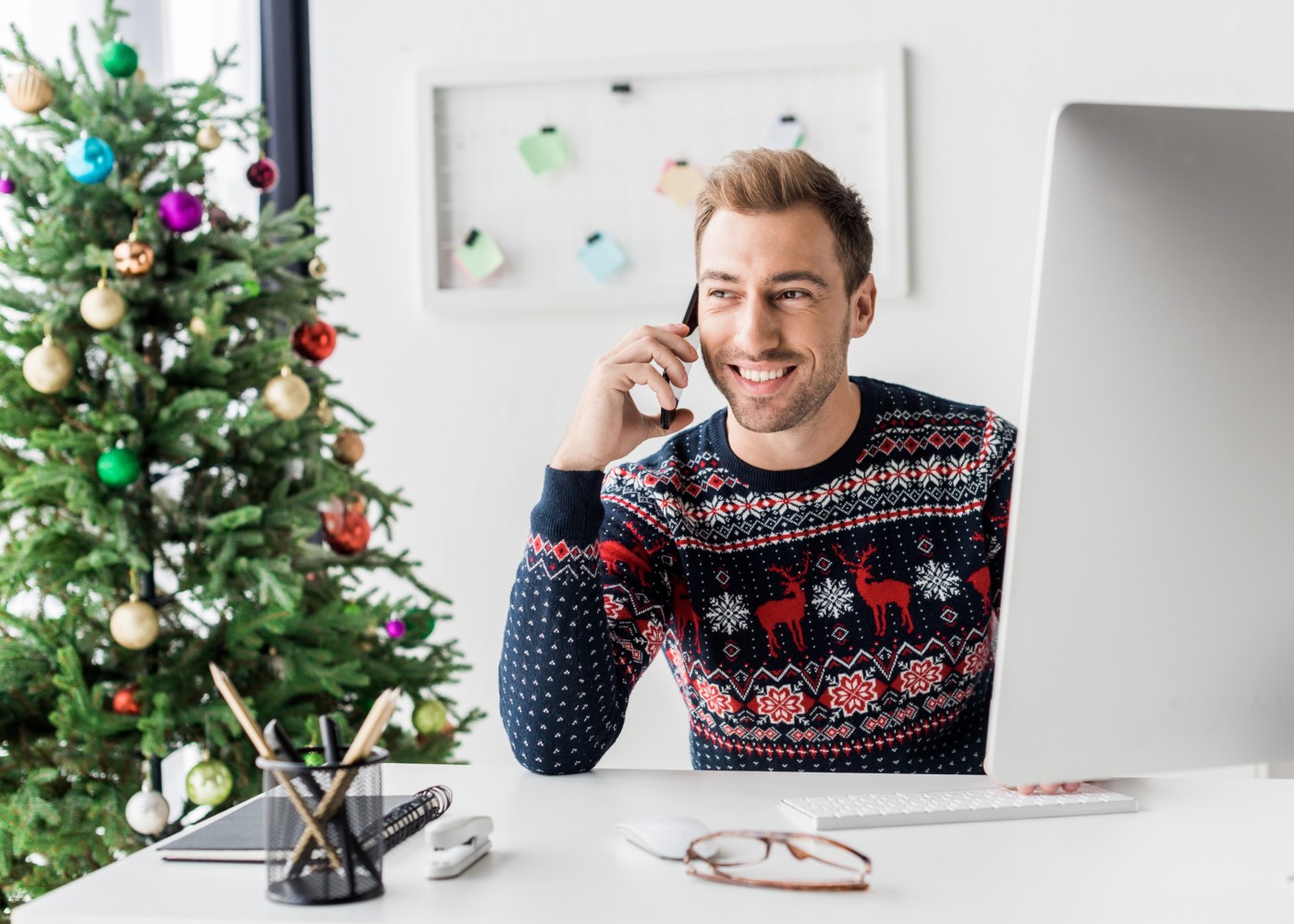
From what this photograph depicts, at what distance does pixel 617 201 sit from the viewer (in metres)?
2.55

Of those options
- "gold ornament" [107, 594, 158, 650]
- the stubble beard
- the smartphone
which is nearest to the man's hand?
the smartphone

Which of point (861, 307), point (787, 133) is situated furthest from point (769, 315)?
point (787, 133)

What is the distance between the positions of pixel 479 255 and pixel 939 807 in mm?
1852

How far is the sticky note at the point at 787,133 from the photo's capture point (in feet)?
8.11

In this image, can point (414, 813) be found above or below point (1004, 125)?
below

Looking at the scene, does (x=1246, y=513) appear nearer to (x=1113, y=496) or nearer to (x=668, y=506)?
(x=1113, y=496)

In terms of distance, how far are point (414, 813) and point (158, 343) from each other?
1135mm

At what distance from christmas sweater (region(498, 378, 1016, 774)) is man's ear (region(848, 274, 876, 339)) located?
0.18 m

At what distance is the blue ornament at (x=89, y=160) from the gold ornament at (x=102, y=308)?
0.16 meters

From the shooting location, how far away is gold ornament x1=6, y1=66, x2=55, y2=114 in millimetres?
1725

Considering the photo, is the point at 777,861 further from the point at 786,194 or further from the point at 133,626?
the point at 133,626

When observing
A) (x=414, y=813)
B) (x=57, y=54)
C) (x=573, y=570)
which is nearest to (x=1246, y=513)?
(x=414, y=813)

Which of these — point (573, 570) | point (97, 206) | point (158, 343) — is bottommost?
point (573, 570)

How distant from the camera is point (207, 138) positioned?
6.14 feet
